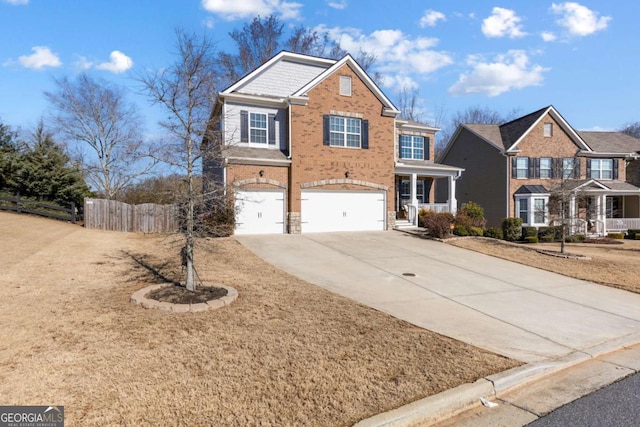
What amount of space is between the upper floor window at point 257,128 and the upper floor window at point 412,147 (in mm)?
8524

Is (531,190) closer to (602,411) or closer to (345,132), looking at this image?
(345,132)

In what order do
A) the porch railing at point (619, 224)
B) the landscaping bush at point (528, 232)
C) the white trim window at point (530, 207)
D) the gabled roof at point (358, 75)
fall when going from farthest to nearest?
1. the porch railing at point (619, 224)
2. the white trim window at point (530, 207)
3. the landscaping bush at point (528, 232)
4. the gabled roof at point (358, 75)

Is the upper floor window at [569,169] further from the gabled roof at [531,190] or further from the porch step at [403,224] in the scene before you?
the porch step at [403,224]

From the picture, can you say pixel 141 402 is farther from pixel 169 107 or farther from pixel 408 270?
pixel 408 270

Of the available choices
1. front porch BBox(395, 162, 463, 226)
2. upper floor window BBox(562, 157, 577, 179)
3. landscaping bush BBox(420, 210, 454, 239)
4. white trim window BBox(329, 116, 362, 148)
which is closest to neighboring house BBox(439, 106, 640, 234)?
upper floor window BBox(562, 157, 577, 179)

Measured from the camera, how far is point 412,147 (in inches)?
906

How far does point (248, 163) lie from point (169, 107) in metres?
9.37

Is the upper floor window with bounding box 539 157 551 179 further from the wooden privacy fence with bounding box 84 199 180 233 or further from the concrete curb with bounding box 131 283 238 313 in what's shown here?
the concrete curb with bounding box 131 283 238 313

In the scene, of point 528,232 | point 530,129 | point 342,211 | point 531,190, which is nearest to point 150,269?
point 342,211

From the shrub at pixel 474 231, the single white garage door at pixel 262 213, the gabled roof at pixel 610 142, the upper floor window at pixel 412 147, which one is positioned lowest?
the shrub at pixel 474 231

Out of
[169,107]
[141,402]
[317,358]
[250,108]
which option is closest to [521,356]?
[317,358]

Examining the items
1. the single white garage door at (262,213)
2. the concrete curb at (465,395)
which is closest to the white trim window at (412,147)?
the single white garage door at (262,213)

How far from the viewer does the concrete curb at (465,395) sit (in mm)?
3487

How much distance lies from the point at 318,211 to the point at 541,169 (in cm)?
1795
